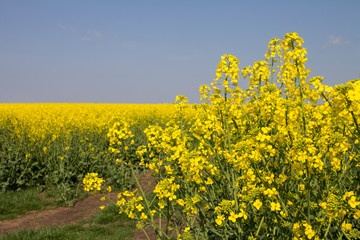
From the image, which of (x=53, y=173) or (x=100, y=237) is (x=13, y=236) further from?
(x=53, y=173)

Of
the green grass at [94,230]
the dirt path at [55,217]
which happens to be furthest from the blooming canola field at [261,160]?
the dirt path at [55,217]

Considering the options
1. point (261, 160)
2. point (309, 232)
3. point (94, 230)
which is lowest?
point (94, 230)

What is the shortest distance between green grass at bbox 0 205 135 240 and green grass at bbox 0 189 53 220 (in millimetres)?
1538

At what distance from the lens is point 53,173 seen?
7879mm

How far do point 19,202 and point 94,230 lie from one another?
2.60m

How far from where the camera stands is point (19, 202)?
7.13 meters

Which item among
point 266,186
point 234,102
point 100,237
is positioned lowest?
point 100,237

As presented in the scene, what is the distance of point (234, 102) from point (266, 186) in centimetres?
130

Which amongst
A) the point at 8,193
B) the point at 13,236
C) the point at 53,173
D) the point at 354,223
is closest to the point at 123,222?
the point at 13,236

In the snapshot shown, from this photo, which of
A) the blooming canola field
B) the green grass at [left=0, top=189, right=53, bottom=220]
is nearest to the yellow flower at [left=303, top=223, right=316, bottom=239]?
the blooming canola field

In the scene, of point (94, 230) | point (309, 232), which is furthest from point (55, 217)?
point (309, 232)

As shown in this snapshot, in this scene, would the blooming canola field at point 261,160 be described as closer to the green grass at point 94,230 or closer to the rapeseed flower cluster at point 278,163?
the rapeseed flower cluster at point 278,163

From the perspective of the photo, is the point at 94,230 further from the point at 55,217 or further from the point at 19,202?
the point at 19,202

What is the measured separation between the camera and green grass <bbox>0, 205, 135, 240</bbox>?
518cm
